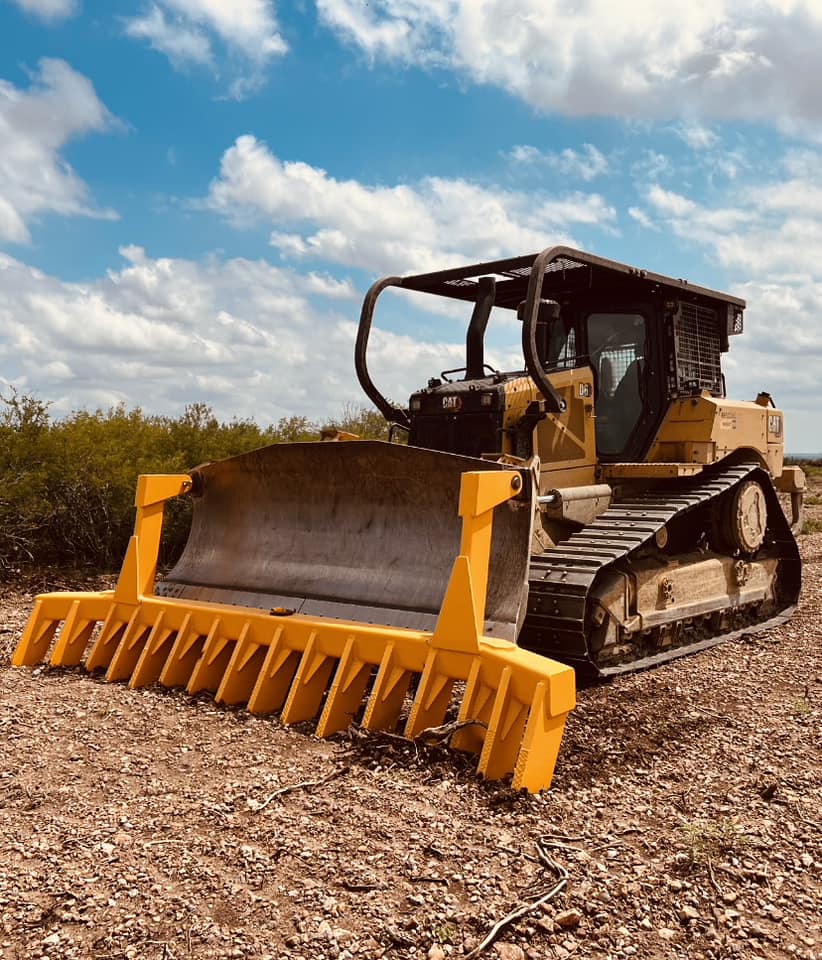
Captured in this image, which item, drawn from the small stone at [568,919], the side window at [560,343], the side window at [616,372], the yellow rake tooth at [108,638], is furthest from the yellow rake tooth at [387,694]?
the side window at [560,343]

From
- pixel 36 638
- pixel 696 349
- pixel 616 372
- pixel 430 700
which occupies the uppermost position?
pixel 696 349

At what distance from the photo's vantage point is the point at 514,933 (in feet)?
A: 8.96

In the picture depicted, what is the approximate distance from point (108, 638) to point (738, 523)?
4883 millimetres

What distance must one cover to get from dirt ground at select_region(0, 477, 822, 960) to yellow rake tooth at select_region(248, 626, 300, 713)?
152 mm

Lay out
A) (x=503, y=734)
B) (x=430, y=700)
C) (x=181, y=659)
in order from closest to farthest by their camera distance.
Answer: (x=503, y=734) < (x=430, y=700) < (x=181, y=659)

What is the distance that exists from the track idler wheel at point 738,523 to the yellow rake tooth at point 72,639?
484 cm

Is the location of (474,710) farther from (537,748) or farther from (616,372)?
(616,372)

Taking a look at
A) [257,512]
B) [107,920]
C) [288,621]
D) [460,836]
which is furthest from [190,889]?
[257,512]

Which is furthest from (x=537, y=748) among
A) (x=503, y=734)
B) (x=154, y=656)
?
(x=154, y=656)

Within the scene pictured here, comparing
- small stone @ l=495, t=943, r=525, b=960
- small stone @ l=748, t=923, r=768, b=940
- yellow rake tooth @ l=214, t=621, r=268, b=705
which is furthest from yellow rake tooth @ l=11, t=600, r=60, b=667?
small stone @ l=748, t=923, r=768, b=940

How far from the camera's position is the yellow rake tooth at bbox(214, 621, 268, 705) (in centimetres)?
487

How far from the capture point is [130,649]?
545cm

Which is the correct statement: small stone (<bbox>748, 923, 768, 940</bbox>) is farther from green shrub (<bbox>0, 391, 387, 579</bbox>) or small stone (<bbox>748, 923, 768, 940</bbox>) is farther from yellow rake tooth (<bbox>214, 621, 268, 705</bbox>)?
green shrub (<bbox>0, 391, 387, 579</bbox>)

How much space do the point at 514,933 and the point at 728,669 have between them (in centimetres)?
391
